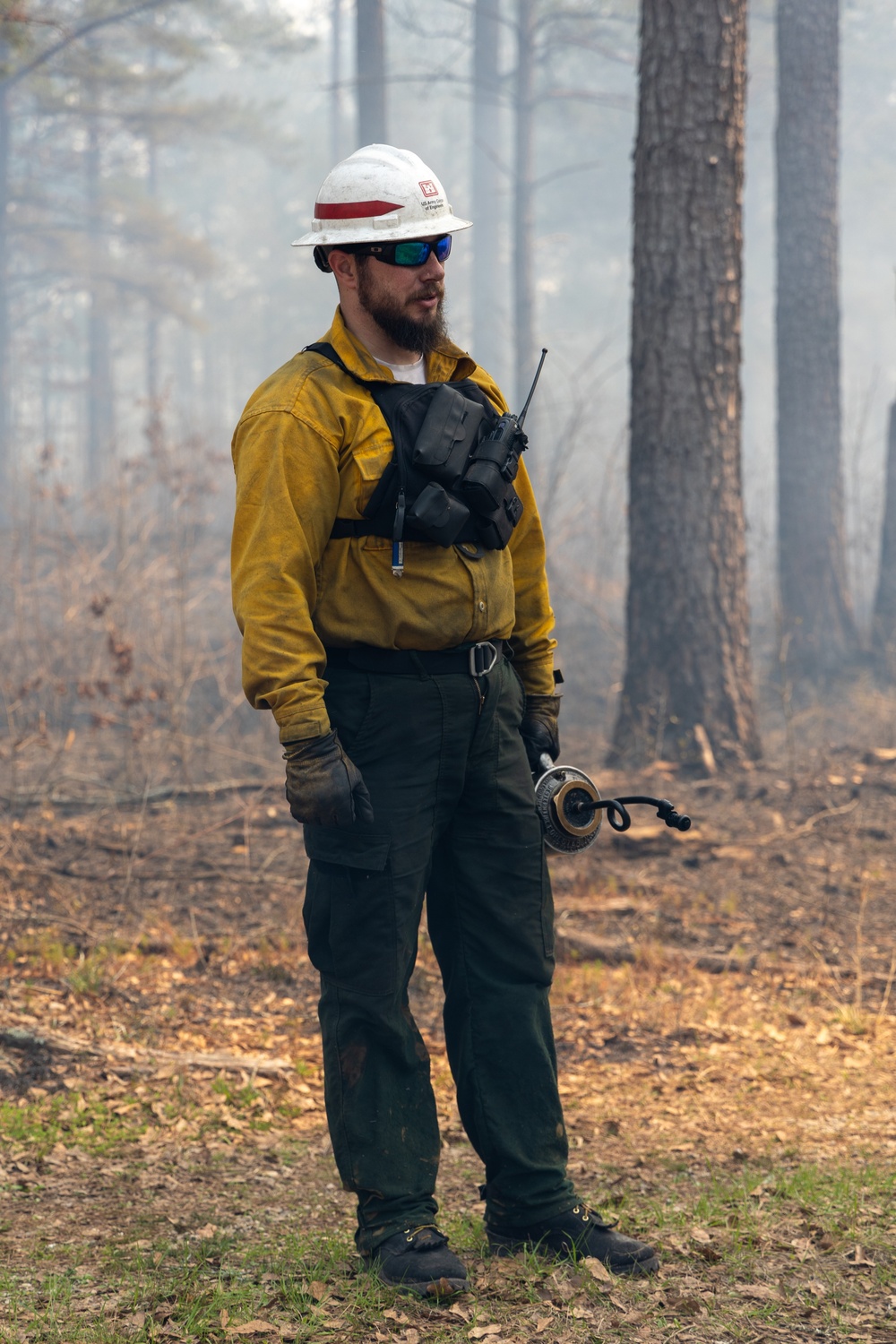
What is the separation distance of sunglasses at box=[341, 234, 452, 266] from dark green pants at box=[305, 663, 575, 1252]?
1.00 meters

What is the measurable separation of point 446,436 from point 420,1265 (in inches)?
78.0

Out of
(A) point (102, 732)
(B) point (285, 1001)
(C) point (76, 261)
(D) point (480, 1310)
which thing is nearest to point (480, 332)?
(C) point (76, 261)

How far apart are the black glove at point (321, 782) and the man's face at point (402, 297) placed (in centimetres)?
103

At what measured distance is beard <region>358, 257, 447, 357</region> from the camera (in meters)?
3.05

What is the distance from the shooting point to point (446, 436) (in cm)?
298

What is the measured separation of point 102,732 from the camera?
1016cm

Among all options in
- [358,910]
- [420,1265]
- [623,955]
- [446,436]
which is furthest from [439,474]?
[623,955]

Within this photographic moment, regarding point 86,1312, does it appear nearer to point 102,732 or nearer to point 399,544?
point 399,544

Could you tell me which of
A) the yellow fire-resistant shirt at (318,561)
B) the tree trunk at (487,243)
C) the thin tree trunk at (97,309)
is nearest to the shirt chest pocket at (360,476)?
the yellow fire-resistant shirt at (318,561)

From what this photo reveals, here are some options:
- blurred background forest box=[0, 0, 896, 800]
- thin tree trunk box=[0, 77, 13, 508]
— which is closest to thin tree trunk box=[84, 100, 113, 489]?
blurred background forest box=[0, 0, 896, 800]

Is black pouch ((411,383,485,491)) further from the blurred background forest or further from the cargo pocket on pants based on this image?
the blurred background forest

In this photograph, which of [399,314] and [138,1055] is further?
[138,1055]

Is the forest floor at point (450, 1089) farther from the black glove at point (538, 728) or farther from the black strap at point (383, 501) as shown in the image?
the black strap at point (383, 501)

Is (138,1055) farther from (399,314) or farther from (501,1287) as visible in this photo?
(399,314)
